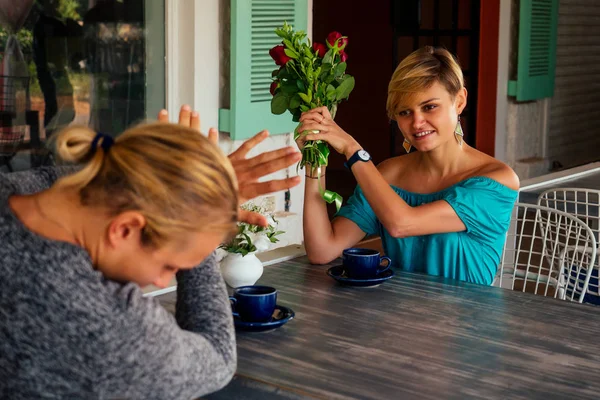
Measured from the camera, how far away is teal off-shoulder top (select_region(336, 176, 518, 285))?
101 inches

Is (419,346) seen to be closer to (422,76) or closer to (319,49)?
(319,49)

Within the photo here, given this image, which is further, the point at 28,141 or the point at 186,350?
the point at 28,141

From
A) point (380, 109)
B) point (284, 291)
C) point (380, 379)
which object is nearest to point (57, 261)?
point (380, 379)

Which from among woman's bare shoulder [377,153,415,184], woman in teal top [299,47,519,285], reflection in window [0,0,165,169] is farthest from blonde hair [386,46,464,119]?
reflection in window [0,0,165,169]

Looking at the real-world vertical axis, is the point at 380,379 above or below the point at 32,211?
below

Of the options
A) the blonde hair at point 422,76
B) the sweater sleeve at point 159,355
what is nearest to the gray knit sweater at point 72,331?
the sweater sleeve at point 159,355

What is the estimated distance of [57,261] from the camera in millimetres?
1246

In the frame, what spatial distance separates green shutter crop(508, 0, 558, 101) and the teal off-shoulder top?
447cm

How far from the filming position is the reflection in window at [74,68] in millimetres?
3811

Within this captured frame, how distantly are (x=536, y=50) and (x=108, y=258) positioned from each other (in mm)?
6287

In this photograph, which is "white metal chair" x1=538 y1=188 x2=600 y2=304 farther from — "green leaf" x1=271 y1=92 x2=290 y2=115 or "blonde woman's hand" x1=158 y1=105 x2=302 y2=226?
"blonde woman's hand" x1=158 y1=105 x2=302 y2=226

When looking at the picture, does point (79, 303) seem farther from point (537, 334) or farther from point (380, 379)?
point (537, 334)

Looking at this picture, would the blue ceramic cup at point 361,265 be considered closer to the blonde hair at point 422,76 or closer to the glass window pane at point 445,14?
the blonde hair at point 422,76

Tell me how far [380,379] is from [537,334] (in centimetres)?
46
